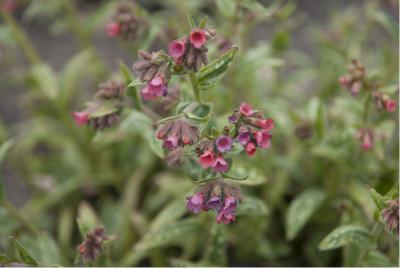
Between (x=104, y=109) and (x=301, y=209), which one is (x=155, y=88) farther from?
(x=301, y=209)

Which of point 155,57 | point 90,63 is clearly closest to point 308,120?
point 155,57

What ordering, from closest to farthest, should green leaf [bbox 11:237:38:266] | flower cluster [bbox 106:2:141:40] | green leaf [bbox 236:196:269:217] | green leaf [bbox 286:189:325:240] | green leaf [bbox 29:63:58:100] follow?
1. green leaf [bbox 11:237:38:266]
2. green leaf [bbox 236:196:269:217]
3. flower cluster [bbox 106:2:141:40]
4. green leaf [bbox 286:189:325:240]
5. green leaf [bbox 29:63:58:100]

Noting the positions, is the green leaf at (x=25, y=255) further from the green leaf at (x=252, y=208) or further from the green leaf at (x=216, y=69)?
the green leaf at (x=252, y=208)

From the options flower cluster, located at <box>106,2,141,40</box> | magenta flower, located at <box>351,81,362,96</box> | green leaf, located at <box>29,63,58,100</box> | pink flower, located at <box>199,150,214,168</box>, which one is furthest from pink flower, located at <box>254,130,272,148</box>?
green leaf, located at <box>29,63,58,100</box>

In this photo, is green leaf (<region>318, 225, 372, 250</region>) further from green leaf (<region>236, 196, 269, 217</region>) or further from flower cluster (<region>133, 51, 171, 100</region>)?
flower cluster (<region>133, 51, 171, 100</region>)

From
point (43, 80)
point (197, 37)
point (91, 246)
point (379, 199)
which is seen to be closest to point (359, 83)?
point (379, 199)

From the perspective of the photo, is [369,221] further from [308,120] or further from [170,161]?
[170,161]
